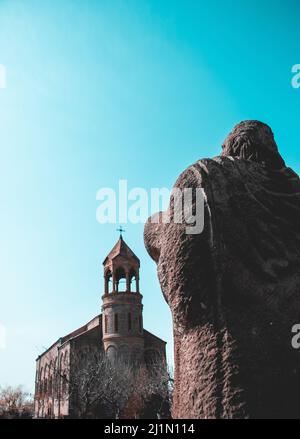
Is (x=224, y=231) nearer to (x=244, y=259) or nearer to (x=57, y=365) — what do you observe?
(x=244, y=259)

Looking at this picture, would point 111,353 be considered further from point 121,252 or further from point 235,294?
point 235,294

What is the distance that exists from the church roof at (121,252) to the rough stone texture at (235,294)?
36.7 m

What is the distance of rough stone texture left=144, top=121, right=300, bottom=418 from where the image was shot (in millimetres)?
2225

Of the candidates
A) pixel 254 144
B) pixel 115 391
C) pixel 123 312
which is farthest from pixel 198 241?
pixel 123 312

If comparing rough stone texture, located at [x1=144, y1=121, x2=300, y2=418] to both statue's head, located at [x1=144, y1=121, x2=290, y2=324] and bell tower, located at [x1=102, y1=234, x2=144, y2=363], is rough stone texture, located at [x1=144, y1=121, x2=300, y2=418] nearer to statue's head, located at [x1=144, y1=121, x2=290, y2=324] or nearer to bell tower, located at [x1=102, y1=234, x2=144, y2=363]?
statue's head, located at [x1=144, y1=121, x2=290, y2=324]

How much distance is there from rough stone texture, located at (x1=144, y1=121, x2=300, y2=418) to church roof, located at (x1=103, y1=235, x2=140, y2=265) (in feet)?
120

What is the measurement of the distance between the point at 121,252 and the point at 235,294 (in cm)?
3737

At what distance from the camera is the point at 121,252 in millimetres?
39562

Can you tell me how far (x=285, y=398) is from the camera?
2195 mm

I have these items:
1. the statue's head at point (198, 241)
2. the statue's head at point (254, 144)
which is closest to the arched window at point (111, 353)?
the statue's head at point (254, 144)

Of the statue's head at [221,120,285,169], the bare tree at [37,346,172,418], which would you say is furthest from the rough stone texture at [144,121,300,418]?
the bare tree at [37,346,172,418]

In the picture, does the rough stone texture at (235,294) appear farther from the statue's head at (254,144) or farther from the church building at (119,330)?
the church building at (119,330)

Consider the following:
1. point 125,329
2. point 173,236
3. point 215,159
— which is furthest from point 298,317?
point 125,329

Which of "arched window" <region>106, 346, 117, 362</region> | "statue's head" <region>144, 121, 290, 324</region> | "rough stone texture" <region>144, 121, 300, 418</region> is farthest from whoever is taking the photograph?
"arched window" <region>106, 346, 117, 362</region>
